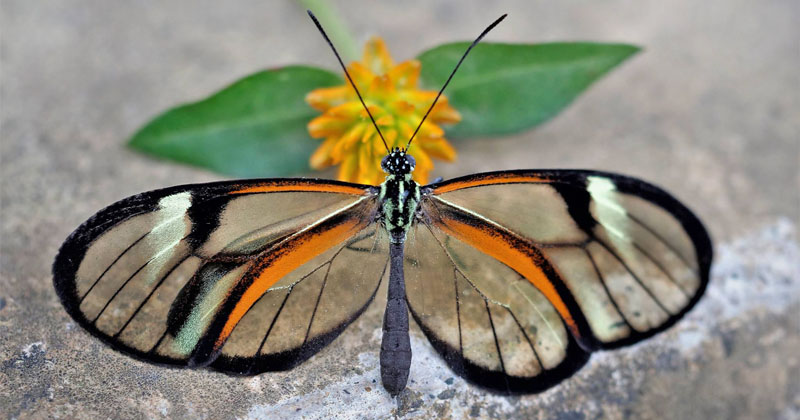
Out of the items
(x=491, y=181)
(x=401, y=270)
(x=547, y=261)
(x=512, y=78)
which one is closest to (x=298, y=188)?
(x=401, y=270)

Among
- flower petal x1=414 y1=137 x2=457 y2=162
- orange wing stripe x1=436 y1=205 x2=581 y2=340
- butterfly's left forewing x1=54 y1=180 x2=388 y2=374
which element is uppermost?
flower petal x1=414 y1=137 x2=457 y2=162

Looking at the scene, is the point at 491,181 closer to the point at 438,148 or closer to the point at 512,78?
the point at 438,148

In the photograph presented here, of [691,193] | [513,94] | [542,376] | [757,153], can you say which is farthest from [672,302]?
[757,153]

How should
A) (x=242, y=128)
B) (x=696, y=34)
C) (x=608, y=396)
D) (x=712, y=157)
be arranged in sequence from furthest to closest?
(x=696, y=34) < (x=712, y=157) < (x=242, y=128) < (x=608, y=396)

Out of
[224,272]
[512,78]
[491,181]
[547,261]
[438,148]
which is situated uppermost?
[512,78]

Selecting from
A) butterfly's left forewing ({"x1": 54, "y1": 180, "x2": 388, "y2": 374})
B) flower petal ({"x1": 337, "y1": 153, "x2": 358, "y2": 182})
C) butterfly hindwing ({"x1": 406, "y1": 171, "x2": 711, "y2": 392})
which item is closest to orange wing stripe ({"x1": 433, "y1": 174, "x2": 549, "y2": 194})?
butterfly hindwing ({"x1": 406, "y1": 171, "x2": 711, "y2": 392})

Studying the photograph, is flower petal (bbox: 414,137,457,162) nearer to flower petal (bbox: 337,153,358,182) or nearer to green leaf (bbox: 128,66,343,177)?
flower petal (bbox: 337,153,358,182)

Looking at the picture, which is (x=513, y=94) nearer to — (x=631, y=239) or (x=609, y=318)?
(x=631, y=239)
